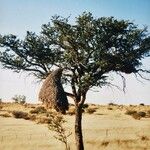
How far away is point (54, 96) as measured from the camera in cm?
1414

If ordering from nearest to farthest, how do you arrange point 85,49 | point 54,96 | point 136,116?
point 54,96 < point 85,49 < point 136,116

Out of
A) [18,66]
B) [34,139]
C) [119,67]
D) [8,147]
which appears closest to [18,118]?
[34,139]

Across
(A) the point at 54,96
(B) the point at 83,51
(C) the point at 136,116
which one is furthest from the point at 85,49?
(C) the point at 136,116

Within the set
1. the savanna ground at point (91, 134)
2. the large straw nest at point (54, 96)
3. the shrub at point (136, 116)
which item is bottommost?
the savanna ground at point (91, 134)

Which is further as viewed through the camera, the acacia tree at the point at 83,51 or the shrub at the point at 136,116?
the shrub at the point at 136,116

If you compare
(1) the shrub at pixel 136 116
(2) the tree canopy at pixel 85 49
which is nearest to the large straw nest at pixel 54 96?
(2) the tree canopy at pixel 85 49

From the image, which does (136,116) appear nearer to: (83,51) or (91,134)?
(91,134)

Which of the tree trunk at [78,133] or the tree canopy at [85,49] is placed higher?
the tree canopy at [85,49]

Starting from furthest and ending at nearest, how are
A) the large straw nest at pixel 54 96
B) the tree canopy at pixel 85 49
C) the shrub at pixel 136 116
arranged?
the shrub at pixel 136 116 < the tree canopy at pixel 85 49 < the large straw nest at pixel 54 96

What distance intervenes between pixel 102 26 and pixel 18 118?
141 ft

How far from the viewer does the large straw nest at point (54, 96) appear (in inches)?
554

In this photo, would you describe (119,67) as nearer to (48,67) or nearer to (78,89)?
(78,89)

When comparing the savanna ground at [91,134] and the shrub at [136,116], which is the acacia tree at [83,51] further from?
the shrub at [136,116]

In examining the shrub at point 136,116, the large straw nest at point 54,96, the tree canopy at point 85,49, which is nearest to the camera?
the large straw nest at point 54,96
